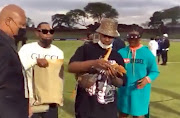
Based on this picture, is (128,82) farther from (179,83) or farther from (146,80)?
(179,83)

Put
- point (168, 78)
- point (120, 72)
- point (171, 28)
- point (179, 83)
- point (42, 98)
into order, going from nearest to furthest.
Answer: point (120, 72), point (42, 98), point (179, 83), point (168, 78), point (171, 28)

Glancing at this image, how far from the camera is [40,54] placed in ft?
12.5

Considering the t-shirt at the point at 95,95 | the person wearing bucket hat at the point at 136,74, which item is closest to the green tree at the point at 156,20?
the person wearing bucket hat at the point at 136,74

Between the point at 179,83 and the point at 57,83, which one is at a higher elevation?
the point at 57,83

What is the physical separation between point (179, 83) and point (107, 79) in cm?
678

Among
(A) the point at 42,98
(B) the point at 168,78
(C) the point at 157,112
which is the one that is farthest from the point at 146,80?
(B) the point at 168,78

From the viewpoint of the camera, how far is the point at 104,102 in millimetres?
3113

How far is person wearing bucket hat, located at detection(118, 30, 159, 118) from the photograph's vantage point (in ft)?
12.8

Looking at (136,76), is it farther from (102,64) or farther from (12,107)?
(12,107)

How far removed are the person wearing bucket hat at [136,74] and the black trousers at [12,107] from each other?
2.00 m

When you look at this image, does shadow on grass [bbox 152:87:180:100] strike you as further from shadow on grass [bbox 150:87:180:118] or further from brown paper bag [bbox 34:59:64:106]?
brown paper bag [bbox 34:59:64:106]

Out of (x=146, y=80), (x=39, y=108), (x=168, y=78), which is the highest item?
(x=146, y=80)

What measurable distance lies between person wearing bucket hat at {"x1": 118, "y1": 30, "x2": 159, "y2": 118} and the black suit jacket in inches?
80.5

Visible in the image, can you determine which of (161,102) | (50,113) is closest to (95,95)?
(50,113)
